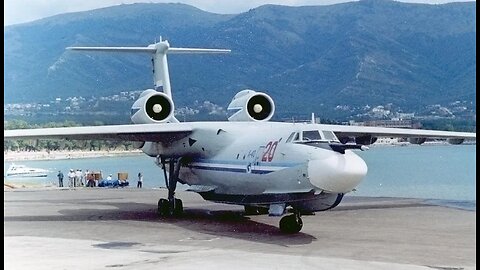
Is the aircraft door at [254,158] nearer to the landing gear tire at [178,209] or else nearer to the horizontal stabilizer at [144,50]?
the landing gear tire at [178,209]

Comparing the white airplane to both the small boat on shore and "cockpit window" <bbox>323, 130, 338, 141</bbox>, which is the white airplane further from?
the small boat on shore

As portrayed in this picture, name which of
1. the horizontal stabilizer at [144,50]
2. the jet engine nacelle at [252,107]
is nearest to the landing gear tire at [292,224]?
the jet engine nacelle at [252,107]

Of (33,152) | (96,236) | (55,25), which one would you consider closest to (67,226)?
(96,236)

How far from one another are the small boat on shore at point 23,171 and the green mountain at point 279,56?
10380mm

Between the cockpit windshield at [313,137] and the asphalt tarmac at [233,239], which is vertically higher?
the cockpit windshield at [313,137]

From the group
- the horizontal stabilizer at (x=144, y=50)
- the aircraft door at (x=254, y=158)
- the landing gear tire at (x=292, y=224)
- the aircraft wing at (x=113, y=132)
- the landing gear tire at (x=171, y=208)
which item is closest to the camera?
the landing gear tire at (x=292, y=224)

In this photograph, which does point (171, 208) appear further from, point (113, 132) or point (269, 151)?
point (269, 151)

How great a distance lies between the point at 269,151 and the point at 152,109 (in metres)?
6.22

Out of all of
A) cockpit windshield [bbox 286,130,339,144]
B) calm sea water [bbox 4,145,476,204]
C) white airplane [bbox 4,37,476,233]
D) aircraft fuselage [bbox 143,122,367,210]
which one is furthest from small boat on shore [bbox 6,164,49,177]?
cockpit windshield [bbox 286,130,339,144]

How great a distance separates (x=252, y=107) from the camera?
20453 millimetres

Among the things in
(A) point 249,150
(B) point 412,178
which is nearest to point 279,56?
(B) point 412,178

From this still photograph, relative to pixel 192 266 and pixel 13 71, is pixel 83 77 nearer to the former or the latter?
pixel 13 71

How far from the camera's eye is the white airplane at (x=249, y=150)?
45.6 feet

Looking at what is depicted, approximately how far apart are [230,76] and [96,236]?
167ft
